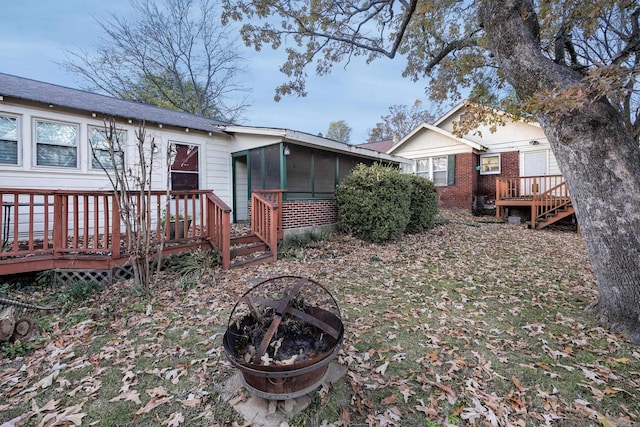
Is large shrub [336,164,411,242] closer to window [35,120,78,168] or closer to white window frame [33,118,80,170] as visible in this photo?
white window frame [33,118,80,170]

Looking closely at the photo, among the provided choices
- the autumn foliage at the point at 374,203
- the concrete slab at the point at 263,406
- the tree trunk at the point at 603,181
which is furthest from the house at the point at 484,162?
the concrete slab at the point at 263,406

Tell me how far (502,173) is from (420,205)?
7275 mm

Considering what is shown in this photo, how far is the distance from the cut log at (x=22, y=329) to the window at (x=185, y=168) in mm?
5199

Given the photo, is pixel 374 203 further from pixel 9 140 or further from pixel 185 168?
pixel 9 140

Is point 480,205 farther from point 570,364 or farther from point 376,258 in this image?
point 570,364

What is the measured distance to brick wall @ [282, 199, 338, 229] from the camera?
7414 millimetres

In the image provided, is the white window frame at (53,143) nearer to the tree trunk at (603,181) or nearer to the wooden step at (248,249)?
the wooden step at (248,249)

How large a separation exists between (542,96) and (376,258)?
423 centimetres

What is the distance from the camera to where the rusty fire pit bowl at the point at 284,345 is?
1958 mm

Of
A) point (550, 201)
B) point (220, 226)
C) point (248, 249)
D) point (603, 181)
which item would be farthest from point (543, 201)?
point (220, 226)

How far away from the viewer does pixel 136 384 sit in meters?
2.51

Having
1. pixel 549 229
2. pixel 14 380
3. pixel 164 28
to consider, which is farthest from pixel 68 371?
pixel 164 28

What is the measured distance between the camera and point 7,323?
3049mm

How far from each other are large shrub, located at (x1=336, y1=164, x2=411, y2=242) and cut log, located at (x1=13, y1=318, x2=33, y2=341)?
6423mm
